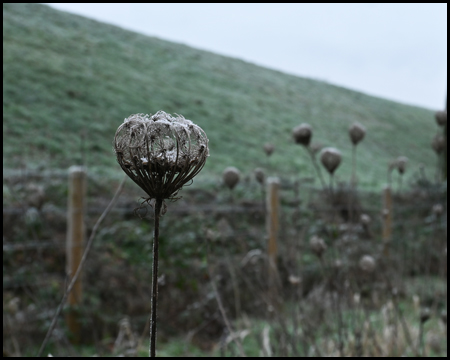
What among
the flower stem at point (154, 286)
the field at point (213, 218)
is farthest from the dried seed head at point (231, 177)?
the flower stem at point (154, 286)

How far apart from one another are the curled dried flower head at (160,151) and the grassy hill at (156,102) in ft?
18.7

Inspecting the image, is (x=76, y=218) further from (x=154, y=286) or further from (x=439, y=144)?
(x=154, y=286)

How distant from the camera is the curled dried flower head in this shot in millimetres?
479

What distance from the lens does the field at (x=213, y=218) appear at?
233 cm

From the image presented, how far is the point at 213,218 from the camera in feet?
17.9

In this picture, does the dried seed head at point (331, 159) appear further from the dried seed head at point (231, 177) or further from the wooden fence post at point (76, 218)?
the wooden fence post at point (76, 218)

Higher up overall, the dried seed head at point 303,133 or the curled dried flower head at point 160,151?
the dried seed head at point 303,133

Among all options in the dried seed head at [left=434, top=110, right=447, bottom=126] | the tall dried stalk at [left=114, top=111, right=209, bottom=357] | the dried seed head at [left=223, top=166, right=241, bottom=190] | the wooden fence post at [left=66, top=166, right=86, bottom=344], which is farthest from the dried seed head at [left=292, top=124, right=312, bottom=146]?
the wooden fence post at [left=66, top=166, right=86, bottom=344]

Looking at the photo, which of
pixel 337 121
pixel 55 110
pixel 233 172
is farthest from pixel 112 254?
pixel 337 121

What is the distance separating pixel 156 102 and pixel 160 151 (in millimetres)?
10895

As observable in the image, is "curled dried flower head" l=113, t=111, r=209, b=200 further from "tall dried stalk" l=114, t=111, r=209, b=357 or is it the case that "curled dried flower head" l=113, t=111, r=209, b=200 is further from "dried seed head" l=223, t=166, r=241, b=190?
"dried seed head" l=223, t=166, r=241, b=190

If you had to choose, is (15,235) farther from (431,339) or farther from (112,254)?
(431,339)

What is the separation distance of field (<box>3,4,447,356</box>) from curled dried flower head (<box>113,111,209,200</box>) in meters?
0.11

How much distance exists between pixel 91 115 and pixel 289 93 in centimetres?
1057
